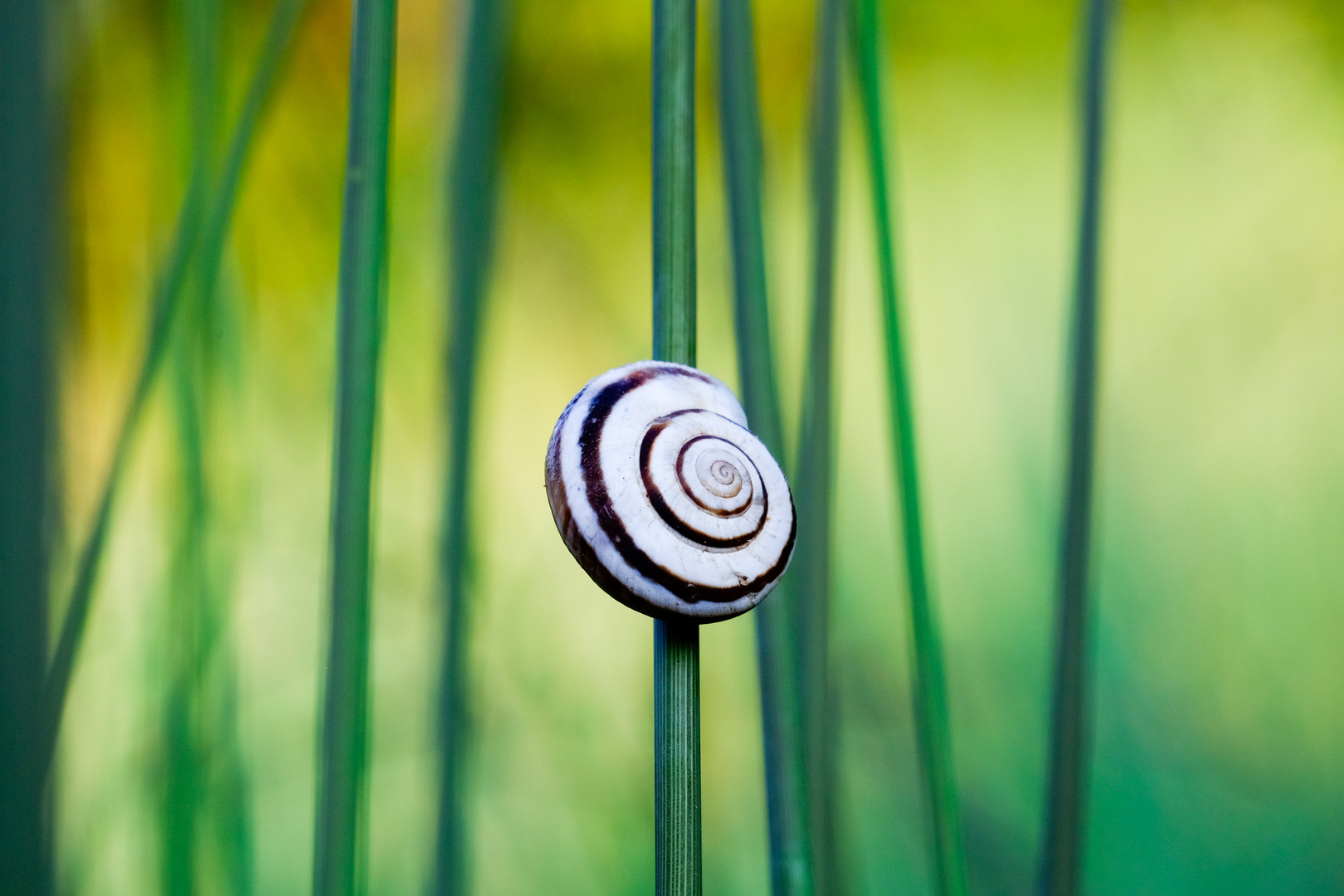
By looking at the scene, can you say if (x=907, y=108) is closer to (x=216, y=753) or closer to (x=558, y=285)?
(x=558, y=285)

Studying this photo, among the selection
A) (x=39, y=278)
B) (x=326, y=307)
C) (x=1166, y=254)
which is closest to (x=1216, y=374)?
(x=1166, y=254)

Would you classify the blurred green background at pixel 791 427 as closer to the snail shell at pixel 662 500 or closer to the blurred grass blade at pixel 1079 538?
the blurred grass blade at pixel 1079 538

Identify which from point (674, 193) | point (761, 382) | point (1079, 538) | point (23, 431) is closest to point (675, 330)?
point (674, 193)

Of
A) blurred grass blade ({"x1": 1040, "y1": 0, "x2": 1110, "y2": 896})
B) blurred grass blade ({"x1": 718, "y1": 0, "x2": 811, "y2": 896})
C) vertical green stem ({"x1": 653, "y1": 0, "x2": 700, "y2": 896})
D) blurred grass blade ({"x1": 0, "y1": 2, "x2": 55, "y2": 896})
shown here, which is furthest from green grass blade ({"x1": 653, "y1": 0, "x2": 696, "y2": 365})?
blurred grass blade ({"x1": 0, "y1": 2, "x2": 55, "y2": 896})

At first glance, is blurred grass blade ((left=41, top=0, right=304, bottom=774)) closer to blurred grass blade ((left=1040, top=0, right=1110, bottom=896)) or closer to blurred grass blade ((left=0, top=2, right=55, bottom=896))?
blurred grass blade ((left=0, top=2, right=55, bottom=896))

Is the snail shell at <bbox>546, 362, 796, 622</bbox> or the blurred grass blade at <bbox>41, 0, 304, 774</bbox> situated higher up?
the blurred grass blade at <bbox>41, 0, 304, 774</bbox>
